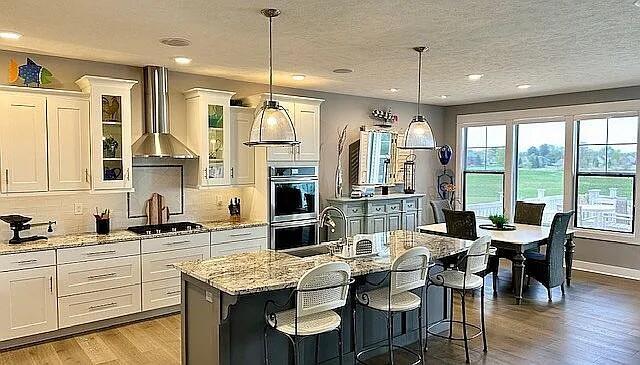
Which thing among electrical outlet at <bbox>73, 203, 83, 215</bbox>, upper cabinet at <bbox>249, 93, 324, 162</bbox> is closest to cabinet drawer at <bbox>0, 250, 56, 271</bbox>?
electrical outlet at <bbox>73, 203, 83, 215</bbox>

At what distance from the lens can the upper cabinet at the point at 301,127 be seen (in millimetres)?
5811

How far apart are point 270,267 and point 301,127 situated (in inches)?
120

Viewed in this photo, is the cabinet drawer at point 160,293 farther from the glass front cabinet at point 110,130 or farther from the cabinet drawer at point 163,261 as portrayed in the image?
the glass front cabinet at point 110,130

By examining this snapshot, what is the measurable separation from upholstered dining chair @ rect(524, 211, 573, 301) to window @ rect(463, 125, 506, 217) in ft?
8.19

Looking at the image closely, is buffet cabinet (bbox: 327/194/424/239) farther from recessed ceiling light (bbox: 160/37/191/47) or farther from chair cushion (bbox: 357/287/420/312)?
recessed ceiling light (bbox: 160/37/191/47)

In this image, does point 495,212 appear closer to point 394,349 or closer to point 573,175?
point 573,175

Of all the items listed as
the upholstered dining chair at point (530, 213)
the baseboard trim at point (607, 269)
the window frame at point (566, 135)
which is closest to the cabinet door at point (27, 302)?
the upholstered dining chair at point (530, 213)

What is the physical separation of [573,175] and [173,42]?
19.8 feet

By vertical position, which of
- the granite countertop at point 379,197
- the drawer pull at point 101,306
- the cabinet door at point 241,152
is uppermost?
the cabinet door at point 241,152

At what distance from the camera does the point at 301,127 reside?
6070mm

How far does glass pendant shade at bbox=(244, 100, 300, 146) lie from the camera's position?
3.23m

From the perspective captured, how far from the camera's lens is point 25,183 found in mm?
4297

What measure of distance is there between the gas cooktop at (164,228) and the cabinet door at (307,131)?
1.58m

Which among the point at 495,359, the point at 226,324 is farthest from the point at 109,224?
the point at 495,359
